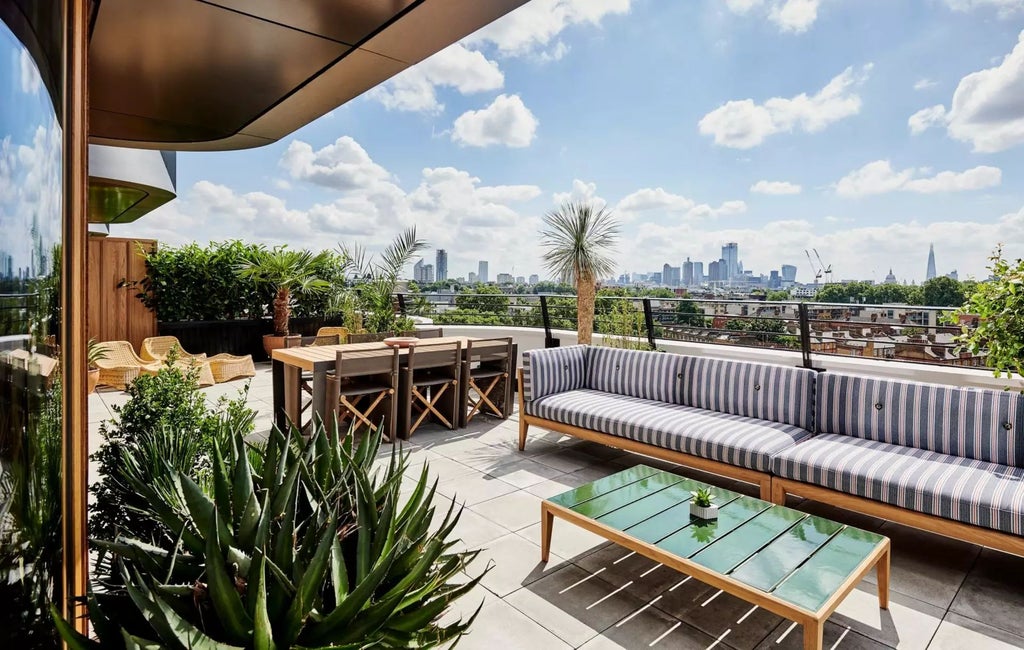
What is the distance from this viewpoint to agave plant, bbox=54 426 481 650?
114 centimetres

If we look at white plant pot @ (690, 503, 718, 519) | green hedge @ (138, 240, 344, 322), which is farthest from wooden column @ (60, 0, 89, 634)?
green hedge @ (138, 240, 344, 322)

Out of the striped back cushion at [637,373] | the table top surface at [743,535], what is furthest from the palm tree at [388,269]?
the table top surface at [743,535]

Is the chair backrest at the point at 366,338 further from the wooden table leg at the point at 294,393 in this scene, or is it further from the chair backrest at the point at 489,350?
the chair backrest at the point at 489,350

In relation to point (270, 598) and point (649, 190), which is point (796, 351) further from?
point (649, 190)

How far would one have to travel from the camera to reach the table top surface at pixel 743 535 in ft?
6.89

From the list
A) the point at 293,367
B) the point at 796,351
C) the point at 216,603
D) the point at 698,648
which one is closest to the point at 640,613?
the point at 698,648

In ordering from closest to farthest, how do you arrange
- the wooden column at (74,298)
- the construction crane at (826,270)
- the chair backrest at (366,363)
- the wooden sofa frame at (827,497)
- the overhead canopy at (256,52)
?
the wooden column at (74,298) < the overhead canopy at (256,52) < the wooden sofa frame at (827,497) < the chair backrest at (366,363) < the construction crane at (826,270)

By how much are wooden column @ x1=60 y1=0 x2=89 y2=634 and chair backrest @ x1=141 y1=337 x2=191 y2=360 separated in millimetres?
6856

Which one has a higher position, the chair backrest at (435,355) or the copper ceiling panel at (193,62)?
the copper ceiling panel at (193,62)

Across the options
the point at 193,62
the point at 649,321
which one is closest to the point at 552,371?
the point at 649,321

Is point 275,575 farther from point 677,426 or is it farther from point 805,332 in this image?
point 805,332

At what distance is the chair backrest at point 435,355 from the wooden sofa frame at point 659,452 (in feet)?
2.77

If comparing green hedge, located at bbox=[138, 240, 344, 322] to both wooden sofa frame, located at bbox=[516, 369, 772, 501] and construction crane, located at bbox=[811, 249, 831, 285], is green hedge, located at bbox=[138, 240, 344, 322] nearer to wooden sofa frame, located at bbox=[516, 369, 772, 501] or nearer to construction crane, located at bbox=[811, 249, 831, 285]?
wooden sofa frame, located at bbox=[516, 369, 772, 501]

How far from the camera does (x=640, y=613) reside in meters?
2.40
